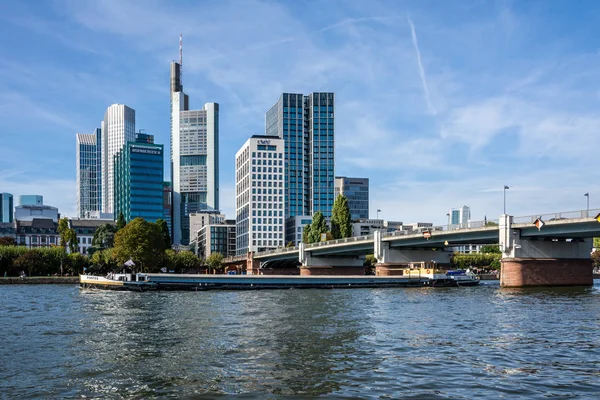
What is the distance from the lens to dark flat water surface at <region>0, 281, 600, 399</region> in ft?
79.2

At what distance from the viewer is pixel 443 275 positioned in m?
110

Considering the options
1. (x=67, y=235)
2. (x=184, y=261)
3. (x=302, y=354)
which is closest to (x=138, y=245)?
(x=184, y=261)

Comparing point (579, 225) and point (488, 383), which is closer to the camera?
point (488, 383)

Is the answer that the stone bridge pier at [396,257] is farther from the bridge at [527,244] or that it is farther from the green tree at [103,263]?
the green tree at [103,263]

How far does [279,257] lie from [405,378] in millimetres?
147721

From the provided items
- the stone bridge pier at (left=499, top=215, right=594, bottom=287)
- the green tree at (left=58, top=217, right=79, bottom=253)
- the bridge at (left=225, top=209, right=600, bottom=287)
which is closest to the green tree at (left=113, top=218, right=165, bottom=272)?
the green tree at (left=58, top=217, right=79, bottom=253)

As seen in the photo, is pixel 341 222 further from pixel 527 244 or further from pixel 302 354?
pixel 302 354

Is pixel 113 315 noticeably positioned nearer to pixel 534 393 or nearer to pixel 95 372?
pixel 95 372

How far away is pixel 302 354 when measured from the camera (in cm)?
3153

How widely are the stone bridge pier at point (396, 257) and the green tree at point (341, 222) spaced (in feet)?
153

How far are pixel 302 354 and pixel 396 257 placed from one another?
315 ft

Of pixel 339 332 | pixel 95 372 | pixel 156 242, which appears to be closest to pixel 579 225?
pixel 339 332

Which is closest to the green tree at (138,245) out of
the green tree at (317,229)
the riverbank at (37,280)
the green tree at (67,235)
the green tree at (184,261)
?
the riverbank at (37,280)

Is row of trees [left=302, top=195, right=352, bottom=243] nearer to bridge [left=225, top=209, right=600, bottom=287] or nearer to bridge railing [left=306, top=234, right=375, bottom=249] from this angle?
bridge railing [left=306, top=234, right=375, bottom=249]
